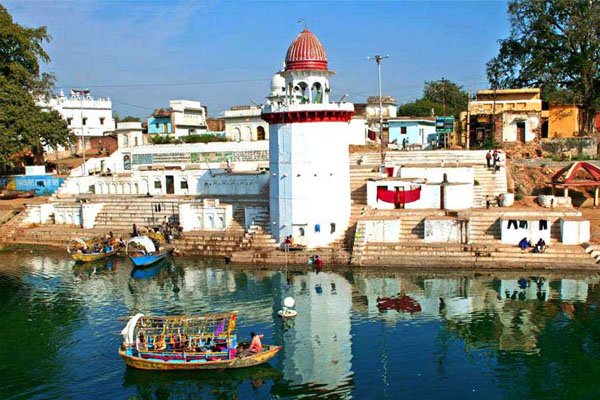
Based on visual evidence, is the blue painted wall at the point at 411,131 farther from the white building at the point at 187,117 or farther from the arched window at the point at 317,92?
the arched window at the point at 317,92

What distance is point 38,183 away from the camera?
42469mm

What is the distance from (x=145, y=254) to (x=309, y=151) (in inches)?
354

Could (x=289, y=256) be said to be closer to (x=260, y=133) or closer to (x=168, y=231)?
(x=168, y=231)

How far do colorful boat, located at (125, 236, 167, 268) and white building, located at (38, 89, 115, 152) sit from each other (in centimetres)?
2863

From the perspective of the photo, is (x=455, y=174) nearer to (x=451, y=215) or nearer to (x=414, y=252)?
(x=451, y=215)

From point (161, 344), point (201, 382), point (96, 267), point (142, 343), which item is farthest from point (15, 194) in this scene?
point (201, 382)

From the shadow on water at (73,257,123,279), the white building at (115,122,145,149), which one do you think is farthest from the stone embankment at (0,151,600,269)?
the white building at (115,122,145,149)

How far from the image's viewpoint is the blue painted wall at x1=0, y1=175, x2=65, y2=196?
1660 inches

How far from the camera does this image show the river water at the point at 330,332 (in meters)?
15.3

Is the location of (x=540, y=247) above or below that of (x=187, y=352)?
above

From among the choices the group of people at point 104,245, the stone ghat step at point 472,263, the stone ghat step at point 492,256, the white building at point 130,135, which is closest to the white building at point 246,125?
the white building at point 130,135

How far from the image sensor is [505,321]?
64.3 feet

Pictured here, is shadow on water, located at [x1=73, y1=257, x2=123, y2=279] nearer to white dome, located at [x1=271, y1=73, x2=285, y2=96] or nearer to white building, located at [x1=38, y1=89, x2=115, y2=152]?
white dome, located at [x1=271, y1=73, x2=285, y2=96]

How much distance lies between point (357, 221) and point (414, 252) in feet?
10.4
